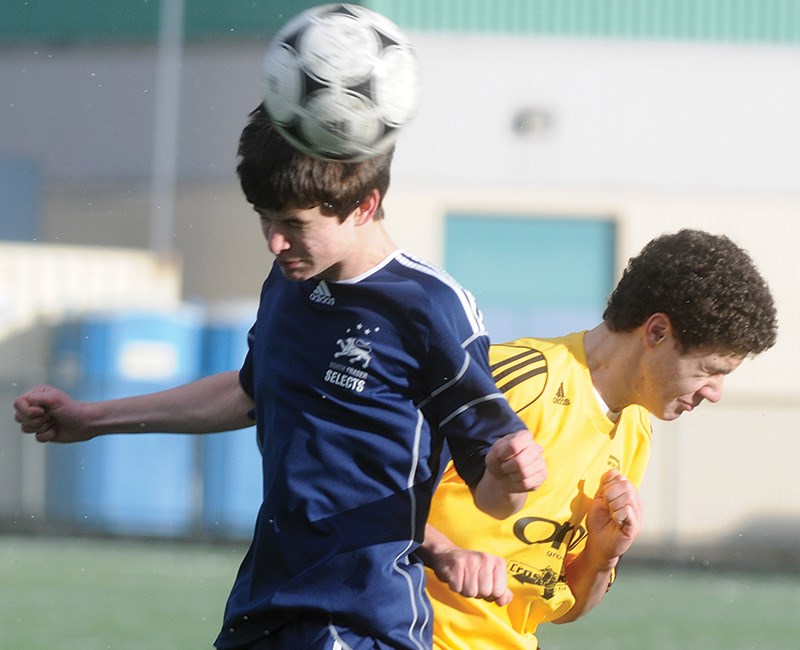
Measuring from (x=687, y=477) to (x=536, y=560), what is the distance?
358 inches

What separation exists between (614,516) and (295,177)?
1.09m

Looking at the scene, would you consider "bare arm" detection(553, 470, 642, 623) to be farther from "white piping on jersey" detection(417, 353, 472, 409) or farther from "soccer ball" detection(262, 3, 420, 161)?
"soccer ball" detection(262, 3, 420, 161)

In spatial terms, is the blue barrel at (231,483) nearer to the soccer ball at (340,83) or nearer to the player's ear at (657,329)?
the player's ear at (657,329)

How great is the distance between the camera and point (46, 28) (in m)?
16.5

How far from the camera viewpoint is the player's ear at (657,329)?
12.0 ft

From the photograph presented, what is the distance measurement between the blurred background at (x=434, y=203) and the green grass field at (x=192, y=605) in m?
1.31

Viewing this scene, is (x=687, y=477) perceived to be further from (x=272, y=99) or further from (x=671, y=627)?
(x=272, y=99)

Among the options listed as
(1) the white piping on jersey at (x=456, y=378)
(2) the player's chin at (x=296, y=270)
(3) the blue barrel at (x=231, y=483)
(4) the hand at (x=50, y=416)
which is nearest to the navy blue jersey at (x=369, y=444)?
(1) the white piping on jersey at (x=456, y=378)

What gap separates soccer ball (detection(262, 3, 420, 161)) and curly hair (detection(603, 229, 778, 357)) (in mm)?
833

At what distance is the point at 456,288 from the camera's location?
9.78 ft

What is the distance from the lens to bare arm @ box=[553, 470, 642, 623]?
3.36 meters

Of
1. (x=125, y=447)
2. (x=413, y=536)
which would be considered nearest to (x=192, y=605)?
(x=125, y=447)

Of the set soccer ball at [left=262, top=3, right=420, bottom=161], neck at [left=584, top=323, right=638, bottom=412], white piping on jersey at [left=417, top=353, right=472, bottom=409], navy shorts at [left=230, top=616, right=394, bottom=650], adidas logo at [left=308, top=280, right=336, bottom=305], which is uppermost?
soccer ball at [left=262, top=3, right=420, bottom=161]

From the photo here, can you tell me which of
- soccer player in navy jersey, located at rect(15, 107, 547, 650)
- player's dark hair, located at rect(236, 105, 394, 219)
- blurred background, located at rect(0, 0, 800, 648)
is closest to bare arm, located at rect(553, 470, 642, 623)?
soccer player in navy jersey, located at rect(15, 107, 547, 650)
